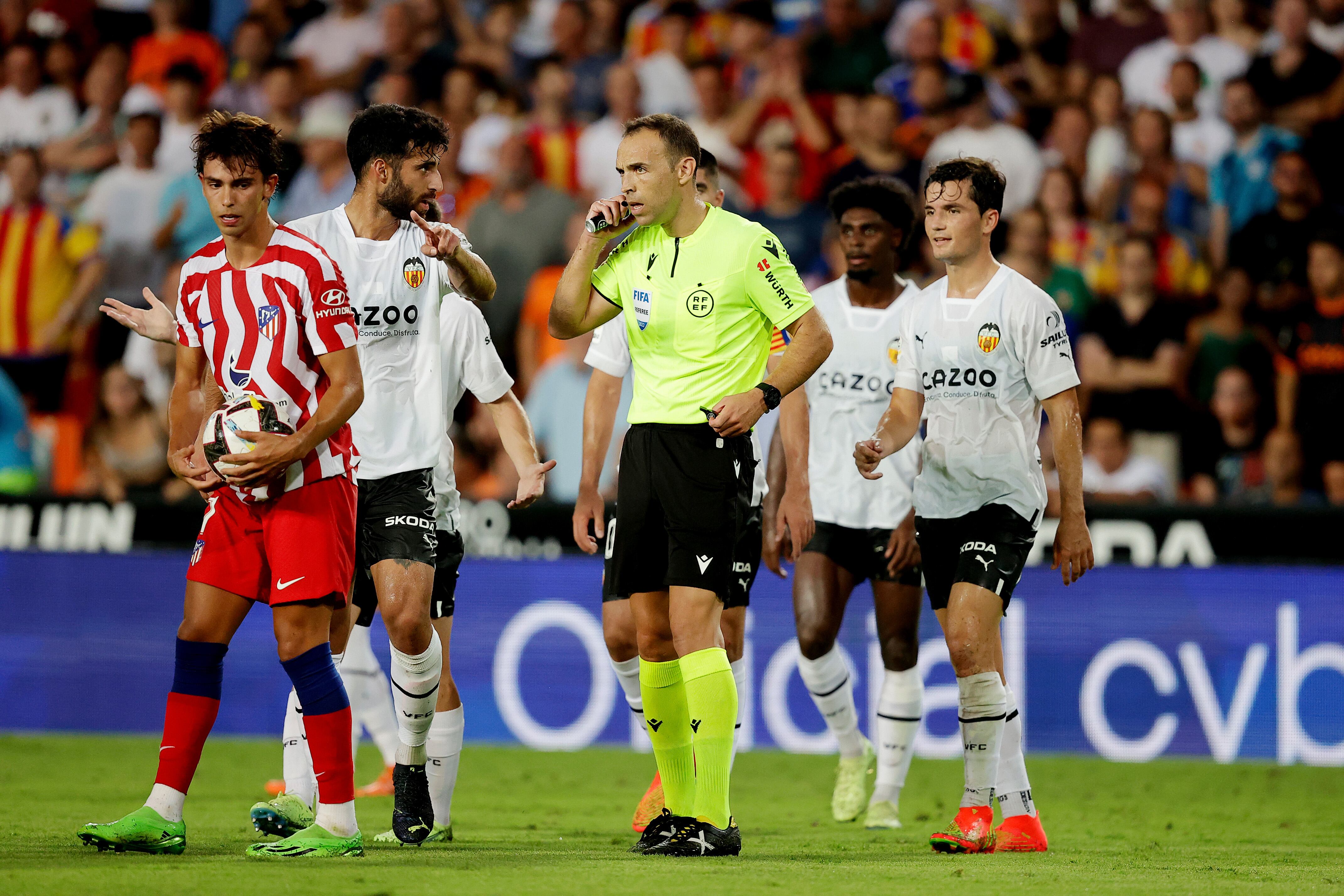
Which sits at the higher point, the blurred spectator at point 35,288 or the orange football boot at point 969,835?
the blurred spectator at point 35,288

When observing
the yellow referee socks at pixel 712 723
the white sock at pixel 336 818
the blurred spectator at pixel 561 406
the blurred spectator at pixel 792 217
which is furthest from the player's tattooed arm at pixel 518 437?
the blurred spectator at pixel 792 217

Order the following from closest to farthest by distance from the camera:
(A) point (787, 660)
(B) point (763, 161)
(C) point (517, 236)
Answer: (A) point (787, 660), (C) point (517, 236), (B) point (763, 161)

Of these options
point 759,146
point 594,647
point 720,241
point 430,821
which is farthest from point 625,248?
point 759,146

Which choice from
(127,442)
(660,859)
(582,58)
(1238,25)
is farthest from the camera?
(582,58)

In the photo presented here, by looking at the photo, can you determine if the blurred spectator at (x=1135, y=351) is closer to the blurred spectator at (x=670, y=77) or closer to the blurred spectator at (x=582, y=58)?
the blurred spectator at (x=670, y=77)

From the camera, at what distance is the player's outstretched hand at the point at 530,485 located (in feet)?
20.5

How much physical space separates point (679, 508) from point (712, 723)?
744 mm

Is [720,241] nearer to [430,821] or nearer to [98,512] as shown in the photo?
[430,821]

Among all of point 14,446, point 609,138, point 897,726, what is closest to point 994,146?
point 609,138

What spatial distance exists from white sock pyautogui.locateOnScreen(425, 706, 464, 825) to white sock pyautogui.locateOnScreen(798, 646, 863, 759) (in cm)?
205

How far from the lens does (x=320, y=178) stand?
13719 millimetres

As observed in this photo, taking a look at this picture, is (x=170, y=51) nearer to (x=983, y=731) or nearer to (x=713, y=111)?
(x=713, y=111)

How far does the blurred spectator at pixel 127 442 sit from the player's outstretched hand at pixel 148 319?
268 inches

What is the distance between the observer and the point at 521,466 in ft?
21.3
